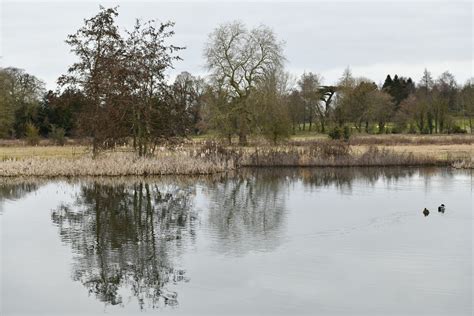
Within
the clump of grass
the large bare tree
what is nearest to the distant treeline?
the large bare tree

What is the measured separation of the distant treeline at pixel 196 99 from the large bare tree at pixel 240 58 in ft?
0.23

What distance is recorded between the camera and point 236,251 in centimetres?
1166

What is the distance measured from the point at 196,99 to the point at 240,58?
12.2 meters

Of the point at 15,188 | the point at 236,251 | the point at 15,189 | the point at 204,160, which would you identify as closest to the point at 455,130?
the point at 204,160

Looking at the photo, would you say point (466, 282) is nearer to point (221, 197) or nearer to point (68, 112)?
point (221, 197)

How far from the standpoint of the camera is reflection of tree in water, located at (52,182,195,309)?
9.62m

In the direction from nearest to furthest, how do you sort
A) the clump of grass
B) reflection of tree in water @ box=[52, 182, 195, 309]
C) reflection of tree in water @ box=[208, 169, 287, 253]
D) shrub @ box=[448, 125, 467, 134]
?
reflection of tree in water @ box=[52, 182, 195, 309], reflection of tree in water @ box=[208, 169, 287, 253], the clump of grass, shrub @ box=[448, 125, 467, 134]

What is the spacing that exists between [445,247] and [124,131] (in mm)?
18959

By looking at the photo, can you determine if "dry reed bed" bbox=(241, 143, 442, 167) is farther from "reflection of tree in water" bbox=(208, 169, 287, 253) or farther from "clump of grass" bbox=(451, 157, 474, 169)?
"reflection of tree in water" bbox=(208, 169, 287, 253)

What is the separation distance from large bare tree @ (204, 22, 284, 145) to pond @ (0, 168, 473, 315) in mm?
22484

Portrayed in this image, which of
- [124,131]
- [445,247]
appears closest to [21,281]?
[445,247]

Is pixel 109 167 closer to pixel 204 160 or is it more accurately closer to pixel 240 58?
pixel 204 160

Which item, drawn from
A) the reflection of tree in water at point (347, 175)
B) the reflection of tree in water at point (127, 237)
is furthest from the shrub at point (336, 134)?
the reflection of tree in water at point (127, 237)

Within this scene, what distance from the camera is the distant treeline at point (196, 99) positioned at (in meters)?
27.8
